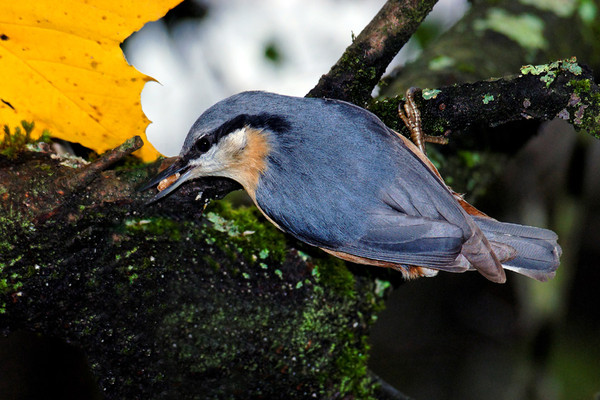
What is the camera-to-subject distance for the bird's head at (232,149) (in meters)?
2.02

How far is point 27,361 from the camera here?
12.3ft

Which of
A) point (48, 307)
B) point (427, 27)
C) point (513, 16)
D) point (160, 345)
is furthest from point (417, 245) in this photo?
point (427, 27)

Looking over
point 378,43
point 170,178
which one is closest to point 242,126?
point 170,178

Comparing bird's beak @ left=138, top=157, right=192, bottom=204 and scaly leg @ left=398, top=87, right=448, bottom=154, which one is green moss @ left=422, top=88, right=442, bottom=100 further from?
bird's beak @ left=138, top=157, right=192, bottom=204

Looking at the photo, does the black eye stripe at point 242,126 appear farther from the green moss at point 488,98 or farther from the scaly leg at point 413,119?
the green moss at point 488,98

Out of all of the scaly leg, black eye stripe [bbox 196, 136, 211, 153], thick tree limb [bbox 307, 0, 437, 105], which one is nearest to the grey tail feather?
the scaly leg

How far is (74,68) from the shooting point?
167cm

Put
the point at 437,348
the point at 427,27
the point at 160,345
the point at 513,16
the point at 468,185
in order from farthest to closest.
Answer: the point at 437,348
the point at 427,27
the point at 513,16
the point at 468,185
the point at 160,345

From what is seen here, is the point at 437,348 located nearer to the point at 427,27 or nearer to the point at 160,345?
the point at 427,27

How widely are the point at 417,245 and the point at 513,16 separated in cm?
173

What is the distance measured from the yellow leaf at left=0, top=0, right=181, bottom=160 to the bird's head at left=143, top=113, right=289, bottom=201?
0.29 meters

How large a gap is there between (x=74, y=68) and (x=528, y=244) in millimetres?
1668

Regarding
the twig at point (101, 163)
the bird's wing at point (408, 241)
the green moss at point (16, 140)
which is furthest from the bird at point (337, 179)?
the green moss at point (16, 140)

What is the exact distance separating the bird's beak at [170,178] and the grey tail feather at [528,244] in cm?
109
